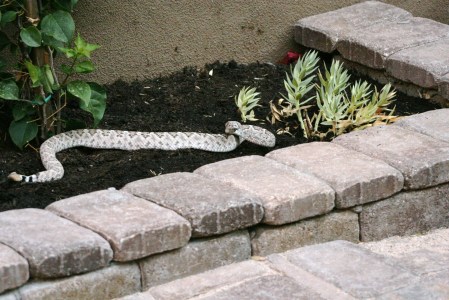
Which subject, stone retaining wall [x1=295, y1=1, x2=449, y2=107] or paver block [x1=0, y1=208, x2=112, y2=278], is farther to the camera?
stone retaining wall [x1=295, y1=1, x2=449, y2=107]

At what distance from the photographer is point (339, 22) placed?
8.22 m

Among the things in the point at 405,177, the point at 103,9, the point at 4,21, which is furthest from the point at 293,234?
the point at 103,9

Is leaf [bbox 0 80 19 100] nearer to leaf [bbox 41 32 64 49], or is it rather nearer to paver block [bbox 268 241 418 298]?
leaf [bbox 41 32 64 49]

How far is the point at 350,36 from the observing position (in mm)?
7918

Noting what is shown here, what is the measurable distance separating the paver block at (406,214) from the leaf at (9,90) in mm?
2216

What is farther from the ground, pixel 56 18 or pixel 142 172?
pixel 56 18

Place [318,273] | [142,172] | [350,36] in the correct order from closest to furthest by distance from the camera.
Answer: [318,273], [142,172], [350,36]

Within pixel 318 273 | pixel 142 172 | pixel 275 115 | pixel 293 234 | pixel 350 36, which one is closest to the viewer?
pixel 318 273

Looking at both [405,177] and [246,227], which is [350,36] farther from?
[246,227]

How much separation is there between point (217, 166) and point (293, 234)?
62cm

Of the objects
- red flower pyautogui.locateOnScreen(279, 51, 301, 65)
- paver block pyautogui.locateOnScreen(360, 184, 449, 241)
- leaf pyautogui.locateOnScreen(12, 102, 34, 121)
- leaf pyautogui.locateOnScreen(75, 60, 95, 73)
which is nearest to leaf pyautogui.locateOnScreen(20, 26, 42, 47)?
leaf pyautogui.locateOnScreen(75, 60, 95, 73)

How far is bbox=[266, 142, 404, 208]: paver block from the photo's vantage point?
5535mm

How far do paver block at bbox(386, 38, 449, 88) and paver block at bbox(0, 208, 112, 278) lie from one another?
327 centimetres

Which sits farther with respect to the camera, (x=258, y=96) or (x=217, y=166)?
(x=258, y=96)
